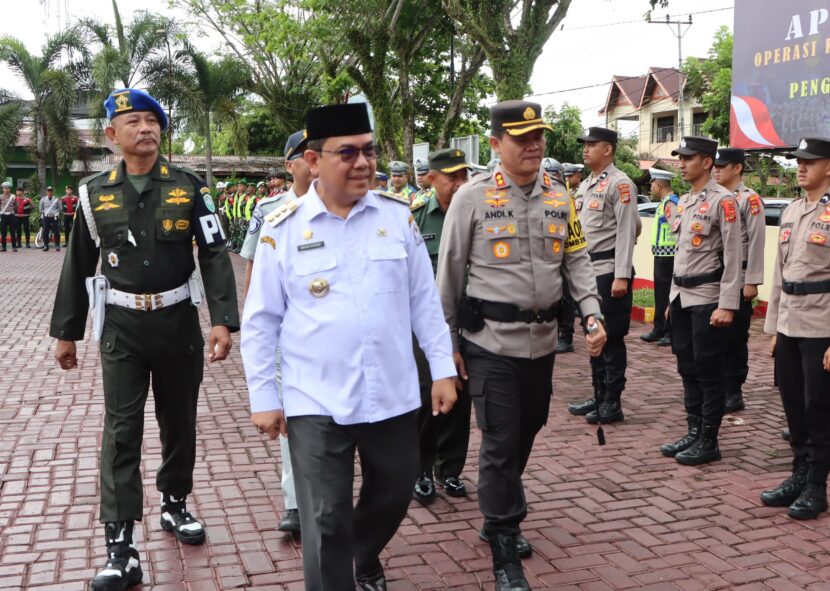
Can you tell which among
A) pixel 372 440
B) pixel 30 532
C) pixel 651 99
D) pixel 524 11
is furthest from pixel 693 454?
pixel 651 99

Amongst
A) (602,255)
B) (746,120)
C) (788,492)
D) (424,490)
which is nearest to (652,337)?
(602,255)

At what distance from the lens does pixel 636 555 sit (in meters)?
4.34

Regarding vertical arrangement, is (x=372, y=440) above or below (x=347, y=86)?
below

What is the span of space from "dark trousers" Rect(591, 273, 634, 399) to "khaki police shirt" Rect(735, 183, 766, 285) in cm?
89

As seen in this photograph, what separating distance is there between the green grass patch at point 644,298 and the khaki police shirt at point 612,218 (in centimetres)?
552

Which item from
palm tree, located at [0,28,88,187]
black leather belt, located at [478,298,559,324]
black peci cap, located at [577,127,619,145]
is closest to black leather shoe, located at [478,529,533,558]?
black leather belt, located at [478,298,559,324]

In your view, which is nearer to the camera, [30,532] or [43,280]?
[30,532]

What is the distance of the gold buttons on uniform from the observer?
3152 millimetres

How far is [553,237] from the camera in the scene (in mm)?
4172

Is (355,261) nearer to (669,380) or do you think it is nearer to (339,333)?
(339,333)

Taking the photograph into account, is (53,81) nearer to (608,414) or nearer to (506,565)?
(608,414)

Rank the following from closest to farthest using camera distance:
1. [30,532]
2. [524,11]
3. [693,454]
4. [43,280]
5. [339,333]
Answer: [339,333] → [30,532] → [693,454] → [524,11] → [43,280]

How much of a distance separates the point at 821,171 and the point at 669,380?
12.8 ft

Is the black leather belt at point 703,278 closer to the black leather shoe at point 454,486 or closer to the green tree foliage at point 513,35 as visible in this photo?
the black leather shoe at point 454,486
